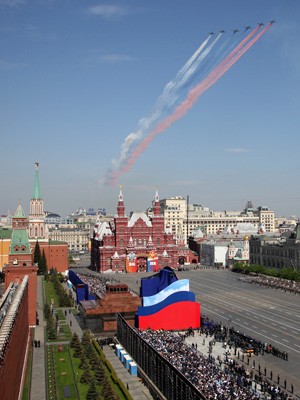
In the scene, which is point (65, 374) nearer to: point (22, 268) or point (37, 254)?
point (22, 268)

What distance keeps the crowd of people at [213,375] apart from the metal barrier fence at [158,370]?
0.46 meters

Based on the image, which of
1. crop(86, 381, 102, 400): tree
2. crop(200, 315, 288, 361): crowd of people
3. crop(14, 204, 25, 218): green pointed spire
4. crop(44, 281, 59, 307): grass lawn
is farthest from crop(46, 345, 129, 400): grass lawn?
crop(44, 281, 59, 307): grass lawn

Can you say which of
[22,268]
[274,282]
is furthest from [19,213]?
[274,282]

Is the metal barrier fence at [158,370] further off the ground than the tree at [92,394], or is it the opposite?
the metal barrier fence at [158,370]

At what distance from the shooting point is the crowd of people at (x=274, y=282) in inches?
3012

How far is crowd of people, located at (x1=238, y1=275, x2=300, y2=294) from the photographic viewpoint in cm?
7650

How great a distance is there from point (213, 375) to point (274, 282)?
2132 inches

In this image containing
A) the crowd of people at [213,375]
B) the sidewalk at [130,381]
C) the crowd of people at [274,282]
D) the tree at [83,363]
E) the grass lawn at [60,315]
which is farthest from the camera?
the crowd of people at [274,282]

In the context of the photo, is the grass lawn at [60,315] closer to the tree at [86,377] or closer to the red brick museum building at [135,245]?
the tree at [86,377]

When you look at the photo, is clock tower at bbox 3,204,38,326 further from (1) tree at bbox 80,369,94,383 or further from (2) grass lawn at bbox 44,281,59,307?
(1) tree at bbox 80,369,94,383

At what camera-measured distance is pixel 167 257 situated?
111750 millimetres

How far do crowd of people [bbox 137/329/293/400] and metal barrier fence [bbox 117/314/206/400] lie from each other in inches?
18.1

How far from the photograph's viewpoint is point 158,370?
34062 millimetres

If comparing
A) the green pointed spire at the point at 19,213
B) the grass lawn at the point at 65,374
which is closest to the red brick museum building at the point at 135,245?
the green pointed spire at the point at 19,213
